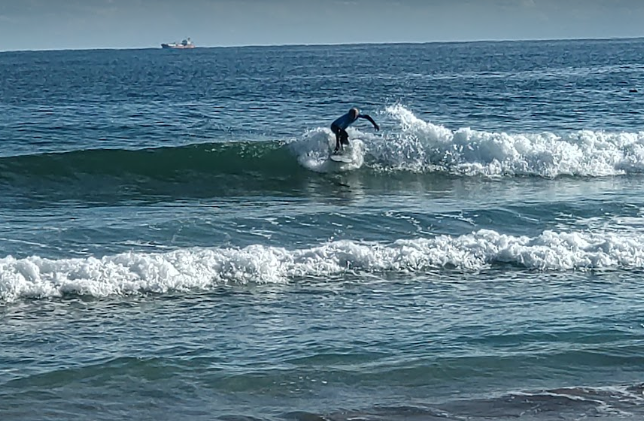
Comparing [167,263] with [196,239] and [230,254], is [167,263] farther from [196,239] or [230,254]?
[196,239]

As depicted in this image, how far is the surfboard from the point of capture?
76.0 ft

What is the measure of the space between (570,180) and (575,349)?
12.5m

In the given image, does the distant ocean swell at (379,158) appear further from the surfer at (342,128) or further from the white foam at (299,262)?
the white foam at (299,262)

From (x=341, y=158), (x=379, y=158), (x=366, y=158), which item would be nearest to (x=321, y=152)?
(x=341, y=158)

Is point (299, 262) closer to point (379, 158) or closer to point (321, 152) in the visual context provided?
point (379, 158)

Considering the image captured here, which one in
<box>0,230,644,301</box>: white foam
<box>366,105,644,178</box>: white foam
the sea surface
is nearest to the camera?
the sea surface

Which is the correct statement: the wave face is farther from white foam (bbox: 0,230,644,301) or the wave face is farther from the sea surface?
white foam (bbox: 0,230,644,301)

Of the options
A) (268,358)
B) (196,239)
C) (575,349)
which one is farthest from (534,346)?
(196,239)

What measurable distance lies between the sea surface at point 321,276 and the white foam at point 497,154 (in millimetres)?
58

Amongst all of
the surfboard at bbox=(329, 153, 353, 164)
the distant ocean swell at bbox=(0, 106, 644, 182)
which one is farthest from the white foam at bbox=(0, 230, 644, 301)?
the surfboard at bbox=(329, 153, 353, 164)

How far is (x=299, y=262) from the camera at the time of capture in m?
13.7

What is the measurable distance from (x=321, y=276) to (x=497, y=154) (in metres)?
11.2

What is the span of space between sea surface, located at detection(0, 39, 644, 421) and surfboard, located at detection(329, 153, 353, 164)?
17.2 inches

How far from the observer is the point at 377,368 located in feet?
31.4
